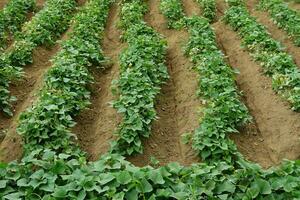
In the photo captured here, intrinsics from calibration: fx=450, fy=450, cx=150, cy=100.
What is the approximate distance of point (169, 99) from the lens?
324 inches

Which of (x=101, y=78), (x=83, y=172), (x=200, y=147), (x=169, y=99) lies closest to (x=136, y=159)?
(x=200, y=147)

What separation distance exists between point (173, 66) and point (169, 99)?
1.49 meters

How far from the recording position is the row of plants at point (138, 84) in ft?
20.8

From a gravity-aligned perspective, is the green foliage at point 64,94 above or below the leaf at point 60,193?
below

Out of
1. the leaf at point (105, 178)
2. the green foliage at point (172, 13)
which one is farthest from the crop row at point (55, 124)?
the green foliage at point (172, 13)

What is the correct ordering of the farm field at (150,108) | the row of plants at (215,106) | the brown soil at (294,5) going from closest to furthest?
the farm field at (150,108)
the row of plants at (215,106)
the brown soil at (294,5)

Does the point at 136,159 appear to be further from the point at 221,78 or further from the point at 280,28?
the point at 280,28

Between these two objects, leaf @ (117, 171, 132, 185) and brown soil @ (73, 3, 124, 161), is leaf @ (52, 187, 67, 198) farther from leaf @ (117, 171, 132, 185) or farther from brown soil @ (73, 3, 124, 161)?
brown soil @ (73, 3, 124, 161)

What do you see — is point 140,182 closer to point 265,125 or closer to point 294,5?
point 265,125

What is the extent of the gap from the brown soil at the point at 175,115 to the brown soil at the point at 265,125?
2.83 feet

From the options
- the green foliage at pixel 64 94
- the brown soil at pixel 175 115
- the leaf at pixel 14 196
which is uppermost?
the leaf at pixel 14 196

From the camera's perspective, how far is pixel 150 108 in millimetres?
6879

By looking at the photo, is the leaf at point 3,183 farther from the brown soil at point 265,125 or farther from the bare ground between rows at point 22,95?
the brown soil at point 265,125

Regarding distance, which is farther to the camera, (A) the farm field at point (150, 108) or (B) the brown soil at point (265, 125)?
(B) the brown soil at point (265, 125)
